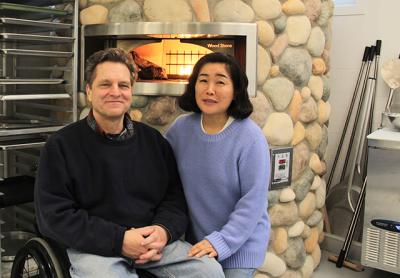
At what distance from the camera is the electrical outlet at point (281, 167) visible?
227 cm

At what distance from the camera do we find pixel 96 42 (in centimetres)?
238

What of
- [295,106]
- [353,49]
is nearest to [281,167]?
[295,106]

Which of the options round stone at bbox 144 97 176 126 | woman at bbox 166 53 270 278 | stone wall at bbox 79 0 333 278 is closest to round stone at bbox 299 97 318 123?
stone wall at bbox 79 0 333 278

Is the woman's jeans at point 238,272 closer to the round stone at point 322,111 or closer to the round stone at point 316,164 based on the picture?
the round stone at point 316,164

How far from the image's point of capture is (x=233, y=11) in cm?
214

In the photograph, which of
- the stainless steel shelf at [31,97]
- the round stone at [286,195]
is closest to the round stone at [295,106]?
the round stone at [286,195]

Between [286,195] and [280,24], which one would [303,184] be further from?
[280,24]

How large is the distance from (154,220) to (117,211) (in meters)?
0.15

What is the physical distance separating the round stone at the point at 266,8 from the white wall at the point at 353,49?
1.00m

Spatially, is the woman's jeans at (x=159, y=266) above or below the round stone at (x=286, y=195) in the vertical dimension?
below

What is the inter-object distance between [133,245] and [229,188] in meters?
0.40

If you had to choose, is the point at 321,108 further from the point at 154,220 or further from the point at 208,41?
the point at 154,220

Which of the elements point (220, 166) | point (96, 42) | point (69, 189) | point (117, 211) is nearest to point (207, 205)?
point (220, 166)

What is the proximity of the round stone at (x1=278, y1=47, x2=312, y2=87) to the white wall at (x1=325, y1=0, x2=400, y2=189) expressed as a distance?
0.78 metres
